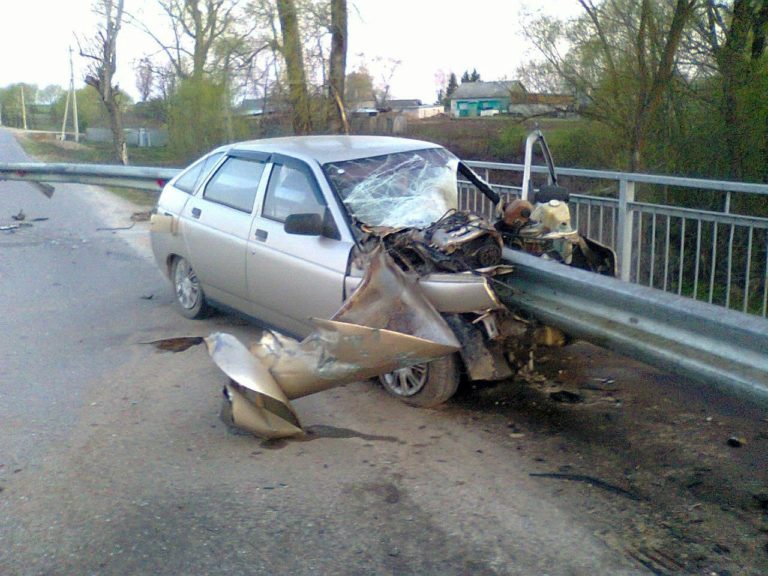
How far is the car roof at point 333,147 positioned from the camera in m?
6.75

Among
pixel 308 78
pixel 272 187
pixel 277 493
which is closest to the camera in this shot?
pixel 277 493

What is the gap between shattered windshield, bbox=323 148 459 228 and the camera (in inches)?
246

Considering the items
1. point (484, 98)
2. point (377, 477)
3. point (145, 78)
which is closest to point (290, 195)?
point (377, 477)

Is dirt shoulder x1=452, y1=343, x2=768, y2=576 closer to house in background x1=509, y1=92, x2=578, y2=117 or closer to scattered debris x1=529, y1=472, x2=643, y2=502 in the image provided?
scattered debris x1=529, y1=472, x2=643, y2=502

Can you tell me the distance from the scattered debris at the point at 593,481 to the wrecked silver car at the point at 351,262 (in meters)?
0.86

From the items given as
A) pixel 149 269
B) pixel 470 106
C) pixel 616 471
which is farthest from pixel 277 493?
pixel 470 106

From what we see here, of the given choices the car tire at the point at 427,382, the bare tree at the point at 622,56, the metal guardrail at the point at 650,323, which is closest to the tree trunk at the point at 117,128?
the bare tree at the point at 622,56

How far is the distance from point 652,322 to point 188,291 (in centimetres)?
474

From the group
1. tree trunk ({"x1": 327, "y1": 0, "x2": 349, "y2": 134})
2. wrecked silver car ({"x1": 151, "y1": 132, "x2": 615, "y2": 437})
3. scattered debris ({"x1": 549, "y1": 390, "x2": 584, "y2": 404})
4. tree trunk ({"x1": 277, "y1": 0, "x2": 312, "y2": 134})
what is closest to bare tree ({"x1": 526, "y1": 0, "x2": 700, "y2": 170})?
tree trunk ({"x1": 327, "y1": 0, "x2": 349, "y2": 134})

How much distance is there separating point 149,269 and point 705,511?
8139 millimetres

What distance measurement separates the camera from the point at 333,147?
7043 mm

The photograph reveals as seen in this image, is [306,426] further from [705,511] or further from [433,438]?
[705,511]

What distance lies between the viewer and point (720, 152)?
1150cm

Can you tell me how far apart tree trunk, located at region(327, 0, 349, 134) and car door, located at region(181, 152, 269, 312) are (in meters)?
7.57
